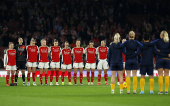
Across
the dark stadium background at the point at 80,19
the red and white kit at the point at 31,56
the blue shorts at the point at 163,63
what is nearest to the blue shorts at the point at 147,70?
the blue shorts at the point at 163,63

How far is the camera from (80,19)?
29.3m

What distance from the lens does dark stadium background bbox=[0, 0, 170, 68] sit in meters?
27.3

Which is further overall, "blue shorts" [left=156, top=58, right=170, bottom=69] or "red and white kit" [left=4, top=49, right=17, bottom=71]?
"red and white kit" [left=4, top=49, right=17, bottom=71]

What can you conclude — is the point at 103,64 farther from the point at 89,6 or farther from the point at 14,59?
the point at 89,6

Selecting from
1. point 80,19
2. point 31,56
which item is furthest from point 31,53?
point 80,19

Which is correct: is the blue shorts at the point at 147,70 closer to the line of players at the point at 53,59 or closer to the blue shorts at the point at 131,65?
the blue shorts at the point at 131,65

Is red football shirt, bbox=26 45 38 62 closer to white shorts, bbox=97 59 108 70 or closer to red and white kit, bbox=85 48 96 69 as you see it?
red and white kit, bbox=85 48 96 69

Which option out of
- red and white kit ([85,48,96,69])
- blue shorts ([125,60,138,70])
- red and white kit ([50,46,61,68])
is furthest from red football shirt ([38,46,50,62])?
blue shorts ([125,60,138,70])

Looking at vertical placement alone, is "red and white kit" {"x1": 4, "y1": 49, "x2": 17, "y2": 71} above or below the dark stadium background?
below

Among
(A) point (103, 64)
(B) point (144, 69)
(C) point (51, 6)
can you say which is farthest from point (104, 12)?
(B) point (144, 69)

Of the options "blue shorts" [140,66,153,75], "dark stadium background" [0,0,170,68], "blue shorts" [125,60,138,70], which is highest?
"dark stadium background" [0,0,170,68]

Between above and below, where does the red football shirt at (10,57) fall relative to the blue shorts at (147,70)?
above

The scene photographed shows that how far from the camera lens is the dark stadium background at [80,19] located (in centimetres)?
2730

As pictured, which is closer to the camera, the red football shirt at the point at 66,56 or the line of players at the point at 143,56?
the line of players at the point at 143,56
